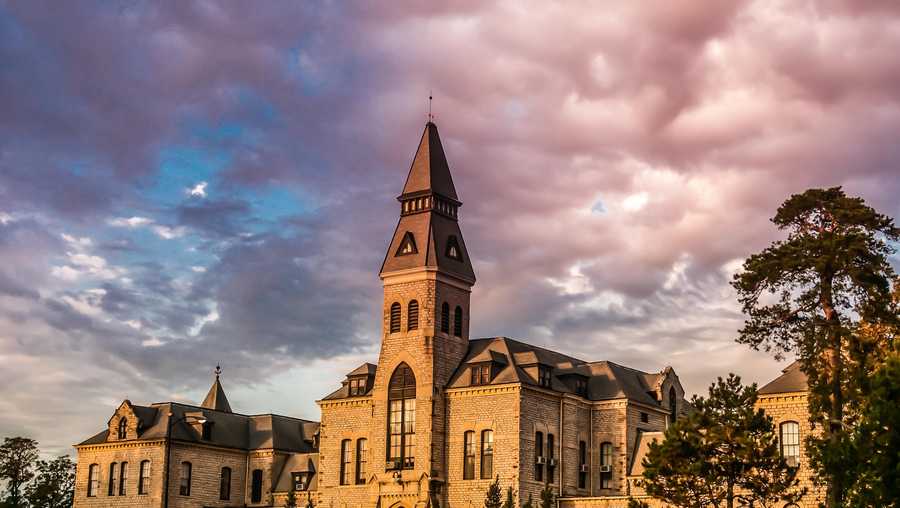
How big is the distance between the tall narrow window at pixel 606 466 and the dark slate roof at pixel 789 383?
44.4 feet

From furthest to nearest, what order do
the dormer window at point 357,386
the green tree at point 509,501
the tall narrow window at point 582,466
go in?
the dormer window at point 357,386, the tall narrow window at point 582,466, the green tree at point 509,501

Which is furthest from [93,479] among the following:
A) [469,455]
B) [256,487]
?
[469,455]

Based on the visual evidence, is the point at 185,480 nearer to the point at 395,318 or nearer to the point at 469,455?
the point at 395,318

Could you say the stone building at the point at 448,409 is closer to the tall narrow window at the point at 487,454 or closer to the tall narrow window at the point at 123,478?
the tall narrow window at the point at 487,454

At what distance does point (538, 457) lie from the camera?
66562 millimetres

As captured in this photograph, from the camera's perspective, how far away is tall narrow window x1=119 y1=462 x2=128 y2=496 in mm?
80931

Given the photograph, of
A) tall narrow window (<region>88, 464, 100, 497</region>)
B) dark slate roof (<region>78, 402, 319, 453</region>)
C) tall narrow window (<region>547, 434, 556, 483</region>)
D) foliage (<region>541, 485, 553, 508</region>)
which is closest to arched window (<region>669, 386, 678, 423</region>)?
tall narrow window (<region>547, 434, 556, 483</region>)

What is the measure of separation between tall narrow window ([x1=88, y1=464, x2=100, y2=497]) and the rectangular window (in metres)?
21.6

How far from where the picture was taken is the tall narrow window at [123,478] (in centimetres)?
8093

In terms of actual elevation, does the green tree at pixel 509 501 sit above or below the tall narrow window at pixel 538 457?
below

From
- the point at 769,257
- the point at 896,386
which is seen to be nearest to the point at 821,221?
the point at 769,257

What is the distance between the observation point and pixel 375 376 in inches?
2832

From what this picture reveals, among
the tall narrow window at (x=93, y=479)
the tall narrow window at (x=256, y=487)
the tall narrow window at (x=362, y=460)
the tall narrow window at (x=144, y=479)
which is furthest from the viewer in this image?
the tall narrow window at (x=93, y=479)

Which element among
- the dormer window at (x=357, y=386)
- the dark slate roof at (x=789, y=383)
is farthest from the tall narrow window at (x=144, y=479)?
the dark slate roof at (x=789, y=383)
